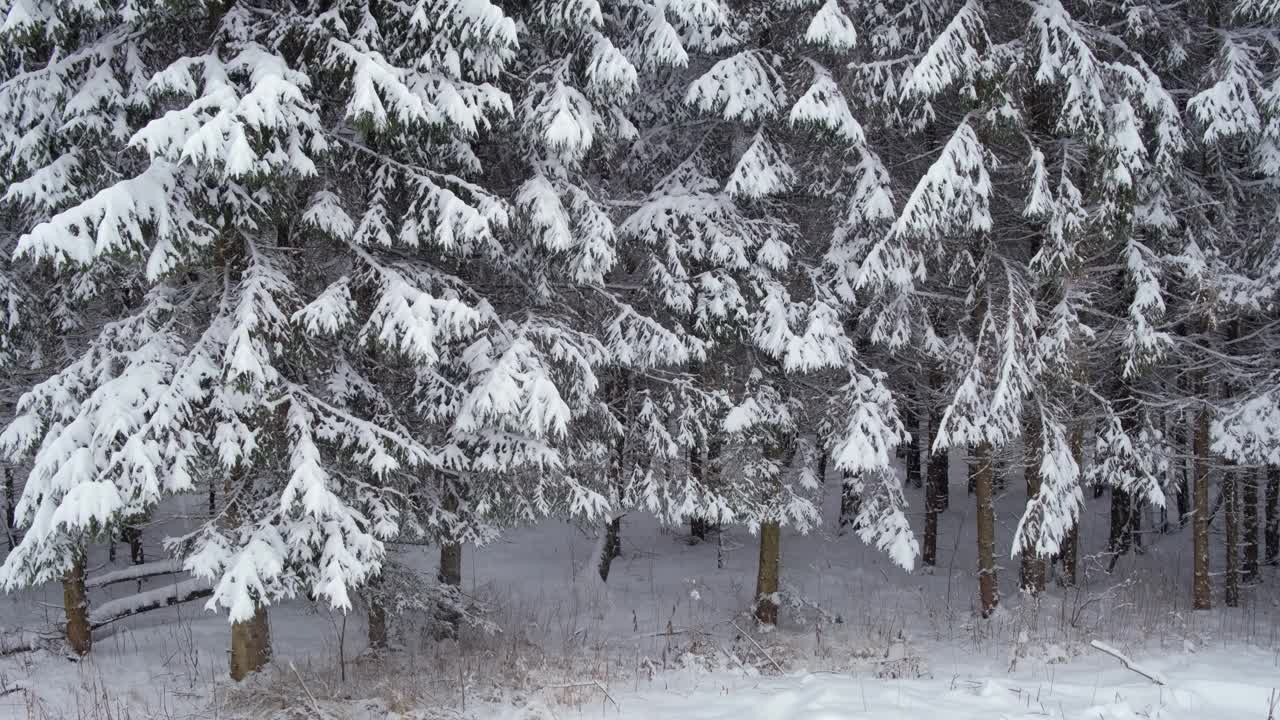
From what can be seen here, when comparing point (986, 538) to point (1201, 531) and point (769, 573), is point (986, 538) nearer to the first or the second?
point (769, 573)

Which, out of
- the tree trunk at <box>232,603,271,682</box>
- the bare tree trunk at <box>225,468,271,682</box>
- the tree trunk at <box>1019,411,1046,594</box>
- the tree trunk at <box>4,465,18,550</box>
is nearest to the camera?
the bare tree trunk at <box>225,468,271,682</box>

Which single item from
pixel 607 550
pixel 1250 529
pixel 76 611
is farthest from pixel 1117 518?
pixel 76 611

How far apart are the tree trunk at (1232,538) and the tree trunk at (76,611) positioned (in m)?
16.9

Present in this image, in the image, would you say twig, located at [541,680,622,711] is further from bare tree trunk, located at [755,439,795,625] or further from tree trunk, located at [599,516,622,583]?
tree trunk, located at [599,516,622,583]

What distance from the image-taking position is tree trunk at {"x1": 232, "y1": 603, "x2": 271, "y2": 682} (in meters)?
8.12

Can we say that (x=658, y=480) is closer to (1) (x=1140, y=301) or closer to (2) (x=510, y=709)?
(2) (x=510, y=709)

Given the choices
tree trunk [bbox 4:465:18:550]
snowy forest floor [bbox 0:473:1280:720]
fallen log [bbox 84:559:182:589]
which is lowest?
snowy forest floor [bbox 0:473:1280:720]

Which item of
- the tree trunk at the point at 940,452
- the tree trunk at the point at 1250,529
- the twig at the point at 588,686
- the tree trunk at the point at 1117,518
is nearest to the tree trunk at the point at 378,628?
the twig at the point at 588,686

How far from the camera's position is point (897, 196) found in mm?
10445

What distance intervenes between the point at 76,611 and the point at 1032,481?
1326 centimetres

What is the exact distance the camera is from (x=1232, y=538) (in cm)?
1262

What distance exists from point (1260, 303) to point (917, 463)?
13700 mm

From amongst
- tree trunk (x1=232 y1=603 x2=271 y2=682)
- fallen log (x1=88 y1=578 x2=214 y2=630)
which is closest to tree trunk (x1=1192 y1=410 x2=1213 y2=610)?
tree trunk (x1=232 y1=603 x2=271 y2=682)

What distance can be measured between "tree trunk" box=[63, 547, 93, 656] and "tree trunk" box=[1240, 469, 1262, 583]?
18293 mm
